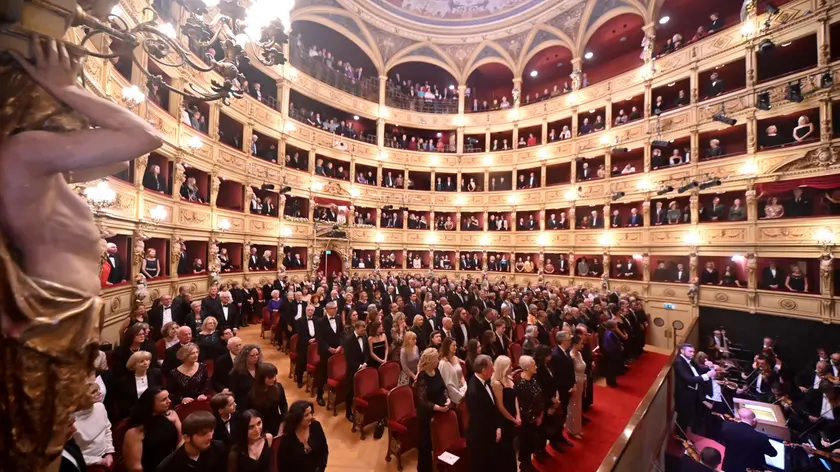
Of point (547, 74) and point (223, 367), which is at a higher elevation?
point (547, 74)

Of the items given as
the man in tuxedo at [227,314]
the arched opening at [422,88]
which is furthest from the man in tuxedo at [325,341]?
the arched opening at [422,88]

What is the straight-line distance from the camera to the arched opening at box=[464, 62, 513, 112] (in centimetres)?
2139

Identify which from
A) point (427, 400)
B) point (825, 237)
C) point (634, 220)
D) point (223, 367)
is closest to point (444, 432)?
point (427, 400)

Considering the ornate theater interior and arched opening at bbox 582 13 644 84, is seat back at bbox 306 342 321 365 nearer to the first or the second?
the ornate theater interior

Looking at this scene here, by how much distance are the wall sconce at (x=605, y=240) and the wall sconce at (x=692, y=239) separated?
8.96ft

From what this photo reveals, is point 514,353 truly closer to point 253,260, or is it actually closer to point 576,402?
point 576,402

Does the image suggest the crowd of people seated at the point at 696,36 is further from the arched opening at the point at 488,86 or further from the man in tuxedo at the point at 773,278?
the man in tuxedo at the point at 773,278

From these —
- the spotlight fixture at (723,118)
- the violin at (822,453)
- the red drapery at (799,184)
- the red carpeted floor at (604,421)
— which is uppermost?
the spotlight fixture at (723,118)

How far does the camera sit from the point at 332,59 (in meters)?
18.9

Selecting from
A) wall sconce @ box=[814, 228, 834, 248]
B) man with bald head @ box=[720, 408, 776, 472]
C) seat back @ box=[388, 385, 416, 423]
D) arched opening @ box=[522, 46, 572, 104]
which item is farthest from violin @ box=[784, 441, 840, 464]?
arched opening @ box=[522, 46, 572, 104]

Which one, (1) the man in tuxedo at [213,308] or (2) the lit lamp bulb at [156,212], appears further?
(2) the lit lamp bulb at [156,212]

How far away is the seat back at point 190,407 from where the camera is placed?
3498mm

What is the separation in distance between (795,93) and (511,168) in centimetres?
1091

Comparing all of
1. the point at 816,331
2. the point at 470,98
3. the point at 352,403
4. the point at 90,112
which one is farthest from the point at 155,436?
the point at 470,98
